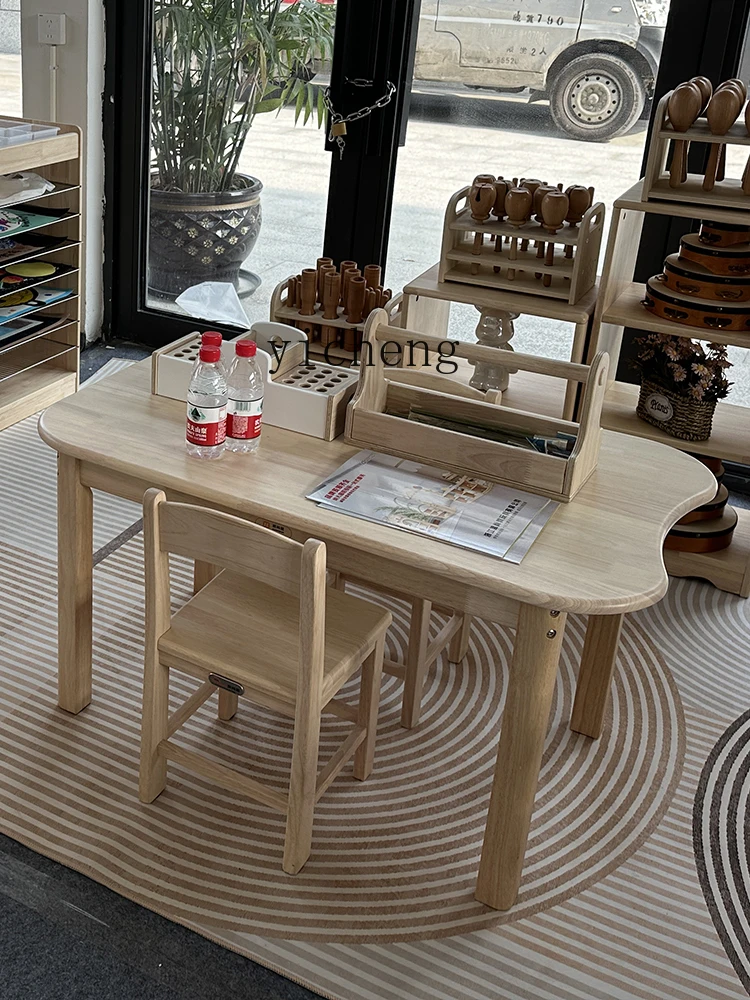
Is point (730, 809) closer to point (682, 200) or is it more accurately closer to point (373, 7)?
point (682, 200)

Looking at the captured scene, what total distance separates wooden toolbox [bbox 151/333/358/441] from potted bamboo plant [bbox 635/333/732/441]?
3.46 feet

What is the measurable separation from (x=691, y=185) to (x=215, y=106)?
181 cm

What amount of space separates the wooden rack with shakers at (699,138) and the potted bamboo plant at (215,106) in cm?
137

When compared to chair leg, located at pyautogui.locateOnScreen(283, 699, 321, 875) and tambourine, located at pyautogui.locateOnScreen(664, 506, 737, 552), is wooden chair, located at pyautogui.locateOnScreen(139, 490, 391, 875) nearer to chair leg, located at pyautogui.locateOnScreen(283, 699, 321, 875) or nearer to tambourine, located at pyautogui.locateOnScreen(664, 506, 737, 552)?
chair leg, located at pyautogui.locateOnScreen(283, 699, 321, 875)

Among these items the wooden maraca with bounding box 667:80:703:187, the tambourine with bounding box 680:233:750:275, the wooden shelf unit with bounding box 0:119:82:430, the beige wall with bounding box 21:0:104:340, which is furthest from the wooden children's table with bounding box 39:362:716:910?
the beige wall with bounding box 21:0:104:340

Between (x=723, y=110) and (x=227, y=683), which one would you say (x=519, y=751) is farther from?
(x=723, y=110)

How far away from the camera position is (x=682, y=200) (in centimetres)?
253

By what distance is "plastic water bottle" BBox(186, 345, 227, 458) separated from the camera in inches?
73.0

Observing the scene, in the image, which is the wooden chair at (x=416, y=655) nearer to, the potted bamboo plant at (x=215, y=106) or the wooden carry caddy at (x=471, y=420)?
the wooden carry caddy at (x=471, y=420)

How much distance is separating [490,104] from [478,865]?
7.82ft

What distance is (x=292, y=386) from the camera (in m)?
2.05

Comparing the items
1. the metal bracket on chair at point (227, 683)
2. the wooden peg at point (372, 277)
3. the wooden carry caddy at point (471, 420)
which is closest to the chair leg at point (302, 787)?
the metal bracket on chair at point (227, 683)

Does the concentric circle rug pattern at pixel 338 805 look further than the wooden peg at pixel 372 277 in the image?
No

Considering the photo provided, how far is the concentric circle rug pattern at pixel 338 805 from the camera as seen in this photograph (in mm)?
1851
